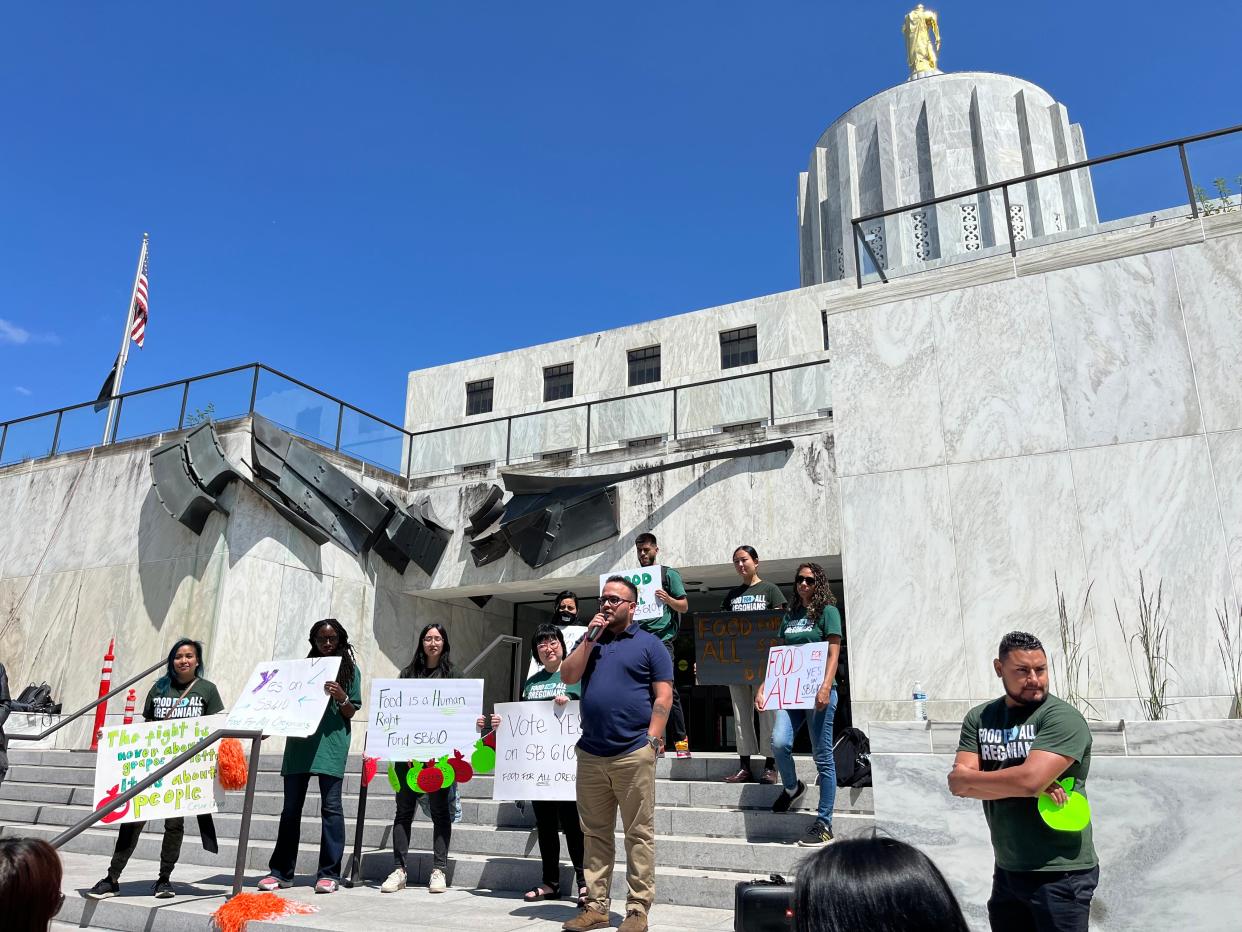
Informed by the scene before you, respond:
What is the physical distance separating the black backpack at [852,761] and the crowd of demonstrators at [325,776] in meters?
3.98

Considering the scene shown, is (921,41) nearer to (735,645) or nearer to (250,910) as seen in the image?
(735,645)

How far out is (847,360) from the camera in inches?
412

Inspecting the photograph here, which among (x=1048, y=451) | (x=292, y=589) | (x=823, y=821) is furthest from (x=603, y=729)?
(x=292, y=589)

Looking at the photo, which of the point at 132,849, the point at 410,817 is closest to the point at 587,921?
the point at 410,817

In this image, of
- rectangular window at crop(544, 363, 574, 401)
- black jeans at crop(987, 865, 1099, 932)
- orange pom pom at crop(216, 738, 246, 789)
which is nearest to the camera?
black jeans at crop(987, 865, 1099, 932)

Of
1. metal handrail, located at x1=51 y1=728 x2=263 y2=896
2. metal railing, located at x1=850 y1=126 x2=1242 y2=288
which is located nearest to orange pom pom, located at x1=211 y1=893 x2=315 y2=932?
metal handrail, located at x1=51 y1=728 x2=263 y2=896

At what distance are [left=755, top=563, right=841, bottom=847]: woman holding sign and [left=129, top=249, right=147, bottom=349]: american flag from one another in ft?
57.2

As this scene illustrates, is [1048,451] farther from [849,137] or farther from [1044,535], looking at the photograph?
[849,137]

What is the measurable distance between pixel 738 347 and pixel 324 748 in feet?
56.4

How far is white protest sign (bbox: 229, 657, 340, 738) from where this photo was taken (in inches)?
268

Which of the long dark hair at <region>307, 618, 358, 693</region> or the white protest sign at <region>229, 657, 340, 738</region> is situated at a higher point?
the long dark hair at <region>307, 618, 358, 693</region>

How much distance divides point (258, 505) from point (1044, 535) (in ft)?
36.0

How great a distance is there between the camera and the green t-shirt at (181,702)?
7.03 m

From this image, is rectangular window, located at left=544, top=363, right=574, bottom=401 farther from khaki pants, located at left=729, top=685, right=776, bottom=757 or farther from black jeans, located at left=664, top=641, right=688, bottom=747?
khaki pants, located at left=729, top=685, right=776, bottom=757
